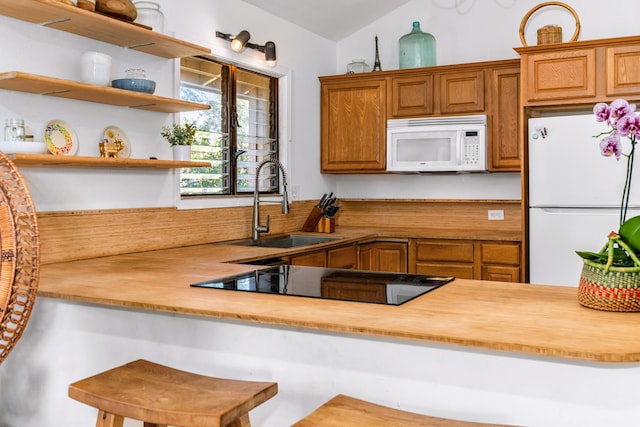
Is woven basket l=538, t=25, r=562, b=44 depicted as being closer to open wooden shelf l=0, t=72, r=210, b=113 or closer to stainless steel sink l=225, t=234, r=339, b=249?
stainless steel sink l=225, t=234, r=339, b=249

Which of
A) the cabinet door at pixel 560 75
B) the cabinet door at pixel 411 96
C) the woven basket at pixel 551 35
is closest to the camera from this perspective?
the cabinet door at pixel 560 75

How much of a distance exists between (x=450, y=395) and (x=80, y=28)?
2141mm

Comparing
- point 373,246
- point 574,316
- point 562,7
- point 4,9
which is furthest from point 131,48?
point 562,7

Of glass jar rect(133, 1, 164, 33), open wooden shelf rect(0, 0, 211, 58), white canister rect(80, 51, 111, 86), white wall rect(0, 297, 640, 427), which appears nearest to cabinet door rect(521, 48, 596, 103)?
open wooden shelf rect(0, 0, 211, 58)

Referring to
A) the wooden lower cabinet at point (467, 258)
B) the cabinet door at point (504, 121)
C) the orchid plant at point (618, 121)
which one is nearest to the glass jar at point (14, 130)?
the orchid plant at point (618, 121)

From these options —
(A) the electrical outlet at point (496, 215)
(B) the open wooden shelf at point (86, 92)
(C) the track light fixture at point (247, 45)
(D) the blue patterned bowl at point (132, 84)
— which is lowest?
(A) the electrical outlet at point (496, 215)

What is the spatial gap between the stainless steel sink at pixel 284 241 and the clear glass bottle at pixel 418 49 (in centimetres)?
153

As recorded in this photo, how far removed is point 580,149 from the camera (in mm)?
3562

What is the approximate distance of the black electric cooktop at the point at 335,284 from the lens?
1814mm

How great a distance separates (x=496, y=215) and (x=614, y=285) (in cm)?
304

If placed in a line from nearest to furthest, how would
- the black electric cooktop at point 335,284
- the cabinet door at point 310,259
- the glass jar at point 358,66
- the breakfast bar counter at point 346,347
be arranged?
the breakfast bar counter at point 346,347
the black electric cooktop at point 335,284
the cabinet door at point 310,259
the glass jar at point 358,66

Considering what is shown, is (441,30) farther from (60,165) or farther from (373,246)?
(60,165)

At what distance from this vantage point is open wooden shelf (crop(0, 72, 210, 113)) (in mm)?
2254

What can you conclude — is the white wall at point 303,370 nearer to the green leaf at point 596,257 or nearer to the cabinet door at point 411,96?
the green leaf at point 596,257
